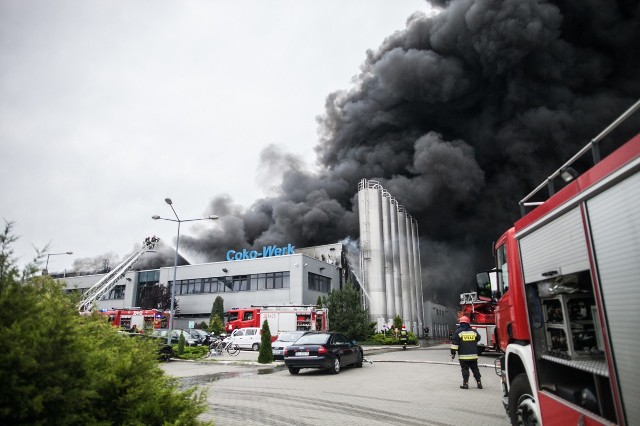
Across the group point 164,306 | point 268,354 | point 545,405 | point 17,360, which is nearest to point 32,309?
point 17,360

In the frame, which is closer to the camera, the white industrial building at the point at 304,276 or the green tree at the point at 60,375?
the green tree at the point at 60,375

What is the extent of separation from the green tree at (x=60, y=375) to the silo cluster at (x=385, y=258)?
38.4m

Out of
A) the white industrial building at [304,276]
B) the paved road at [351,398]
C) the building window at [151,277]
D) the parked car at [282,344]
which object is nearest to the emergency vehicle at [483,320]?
the paved road at [351,398]

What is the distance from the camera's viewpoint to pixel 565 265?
11.0 ft

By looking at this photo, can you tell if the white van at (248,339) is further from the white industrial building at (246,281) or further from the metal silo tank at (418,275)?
the metal silo tank at (418,275)

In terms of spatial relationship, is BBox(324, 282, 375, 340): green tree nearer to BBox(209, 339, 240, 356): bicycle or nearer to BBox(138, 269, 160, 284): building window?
BBox(209, 339, 240, 356): bicycle

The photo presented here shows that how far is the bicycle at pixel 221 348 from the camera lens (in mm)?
21672

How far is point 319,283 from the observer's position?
44.9 meters

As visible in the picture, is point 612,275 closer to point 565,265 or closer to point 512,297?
point 565,265

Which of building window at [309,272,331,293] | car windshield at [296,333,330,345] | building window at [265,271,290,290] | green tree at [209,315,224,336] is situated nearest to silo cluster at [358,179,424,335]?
building window at [309,272,331,293]

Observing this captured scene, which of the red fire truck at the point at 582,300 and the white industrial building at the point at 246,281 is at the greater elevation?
the white industrial building at the point at 246,281

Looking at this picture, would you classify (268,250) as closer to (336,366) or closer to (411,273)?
(411,273)

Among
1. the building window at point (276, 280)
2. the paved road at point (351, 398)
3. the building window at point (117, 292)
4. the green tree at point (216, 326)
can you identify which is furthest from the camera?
the building window at point (117, 292)

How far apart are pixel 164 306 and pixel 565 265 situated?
146 ft
